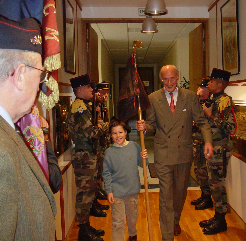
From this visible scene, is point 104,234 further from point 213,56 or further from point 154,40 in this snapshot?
point 154,40

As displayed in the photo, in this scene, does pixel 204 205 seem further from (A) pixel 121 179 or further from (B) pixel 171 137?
(A) pixel 121 179

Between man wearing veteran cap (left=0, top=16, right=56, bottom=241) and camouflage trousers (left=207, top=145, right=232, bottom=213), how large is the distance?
234 cm

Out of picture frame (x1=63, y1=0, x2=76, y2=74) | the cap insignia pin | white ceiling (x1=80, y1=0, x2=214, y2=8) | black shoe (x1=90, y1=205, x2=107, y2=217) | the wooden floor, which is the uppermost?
white ceiling (x1=80, y1=0, x2=214, y2=8)

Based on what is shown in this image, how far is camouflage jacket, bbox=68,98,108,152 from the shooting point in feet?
8.72

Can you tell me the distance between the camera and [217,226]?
283 centimetres

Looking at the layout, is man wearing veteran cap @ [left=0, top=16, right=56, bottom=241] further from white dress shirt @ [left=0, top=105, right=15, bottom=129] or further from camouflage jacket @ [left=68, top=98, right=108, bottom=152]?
camouflage jacket @ [left=68, top=98, right=108, bottom=152]

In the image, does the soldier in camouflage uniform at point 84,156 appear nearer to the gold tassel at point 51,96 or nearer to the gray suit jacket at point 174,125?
the gray suit jacket at point 174,125

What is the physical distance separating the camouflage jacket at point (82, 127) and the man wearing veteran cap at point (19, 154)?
5.55 ft

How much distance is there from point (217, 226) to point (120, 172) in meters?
1.31

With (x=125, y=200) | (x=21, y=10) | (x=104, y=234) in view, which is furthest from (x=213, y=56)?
(x=21, y=10)

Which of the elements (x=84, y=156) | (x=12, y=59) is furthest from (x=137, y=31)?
(x=12, y=59)

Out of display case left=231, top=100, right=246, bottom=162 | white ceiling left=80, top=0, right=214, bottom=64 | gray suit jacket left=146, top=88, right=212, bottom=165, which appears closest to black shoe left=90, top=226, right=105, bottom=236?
gray suit jacket left=146, top=88, right=212, bottom=165

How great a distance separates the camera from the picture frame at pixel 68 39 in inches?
111

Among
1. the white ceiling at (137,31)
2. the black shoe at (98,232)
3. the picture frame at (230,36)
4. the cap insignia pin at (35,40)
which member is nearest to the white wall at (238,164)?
the picture frame at (230,36)
